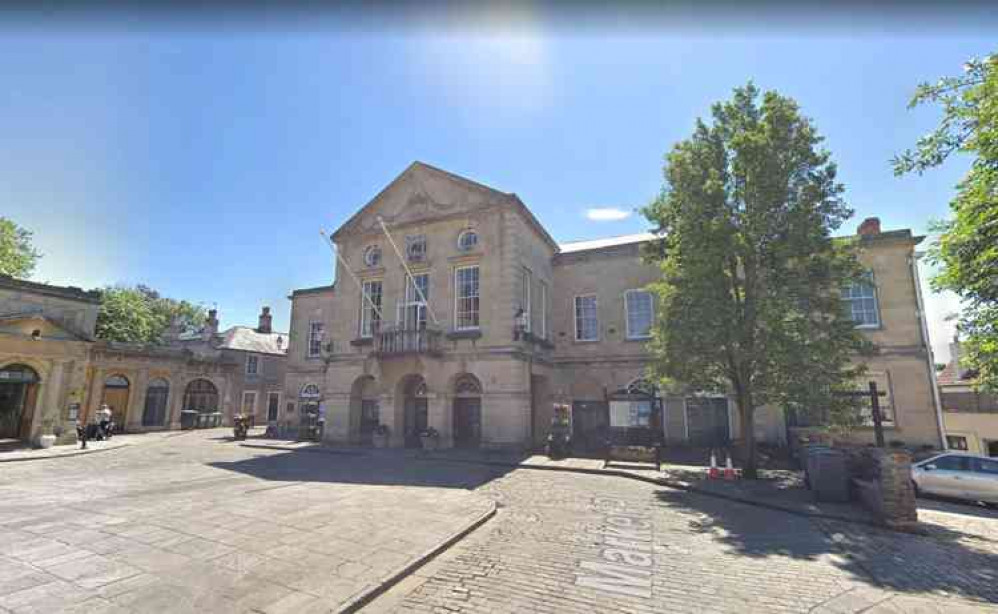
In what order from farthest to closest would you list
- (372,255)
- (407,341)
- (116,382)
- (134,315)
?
(134,315)
(116,382)
(372,255)
(407,341)

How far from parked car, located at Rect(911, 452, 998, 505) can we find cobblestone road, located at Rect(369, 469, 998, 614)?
500cm

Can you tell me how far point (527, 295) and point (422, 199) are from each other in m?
7.35

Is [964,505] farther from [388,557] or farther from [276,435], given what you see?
[276,435]

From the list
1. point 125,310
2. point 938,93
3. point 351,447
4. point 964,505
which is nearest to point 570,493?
point 964,505

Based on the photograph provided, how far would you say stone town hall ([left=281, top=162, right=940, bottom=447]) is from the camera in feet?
60.4

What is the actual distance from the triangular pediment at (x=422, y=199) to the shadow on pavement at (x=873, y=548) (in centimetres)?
1533

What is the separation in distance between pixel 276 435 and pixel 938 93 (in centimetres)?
2990

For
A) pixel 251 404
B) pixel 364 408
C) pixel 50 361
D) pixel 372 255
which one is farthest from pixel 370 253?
pixel 251 404

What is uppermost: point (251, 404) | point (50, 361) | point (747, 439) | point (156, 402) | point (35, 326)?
point (35, 326)

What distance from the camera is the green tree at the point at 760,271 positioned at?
12.2m

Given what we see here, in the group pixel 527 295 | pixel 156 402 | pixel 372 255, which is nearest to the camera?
pixel 527 295

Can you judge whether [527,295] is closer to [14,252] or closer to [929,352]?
[929,352]

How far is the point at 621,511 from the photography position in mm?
9469

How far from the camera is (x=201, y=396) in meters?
32.4
